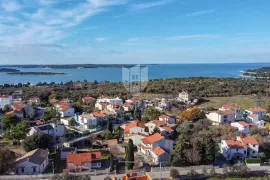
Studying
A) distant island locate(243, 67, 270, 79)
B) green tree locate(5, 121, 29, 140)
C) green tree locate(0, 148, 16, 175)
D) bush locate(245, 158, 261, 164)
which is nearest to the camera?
green tree locate(0, 148, 16, 175)

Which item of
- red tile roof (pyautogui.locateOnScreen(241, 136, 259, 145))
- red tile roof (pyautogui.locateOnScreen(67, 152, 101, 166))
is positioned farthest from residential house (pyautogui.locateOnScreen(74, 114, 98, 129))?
red tile roof (pyautogui.locateOnScreen(241, 136, 259, 145))

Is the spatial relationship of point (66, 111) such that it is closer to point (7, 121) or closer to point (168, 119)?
point (7, 121)

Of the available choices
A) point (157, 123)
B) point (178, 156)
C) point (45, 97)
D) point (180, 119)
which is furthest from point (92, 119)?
point (45, 97)

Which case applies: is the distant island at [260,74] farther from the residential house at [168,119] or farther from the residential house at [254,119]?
the residential house at [168,119]

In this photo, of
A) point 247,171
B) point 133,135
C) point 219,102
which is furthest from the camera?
point 219,102

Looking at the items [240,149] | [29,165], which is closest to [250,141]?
[240,149]

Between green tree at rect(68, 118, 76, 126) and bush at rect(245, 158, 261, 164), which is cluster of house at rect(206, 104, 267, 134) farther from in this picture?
green tree at rect(68, 118, 76, 126)

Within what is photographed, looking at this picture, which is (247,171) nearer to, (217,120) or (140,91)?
(217,120)
